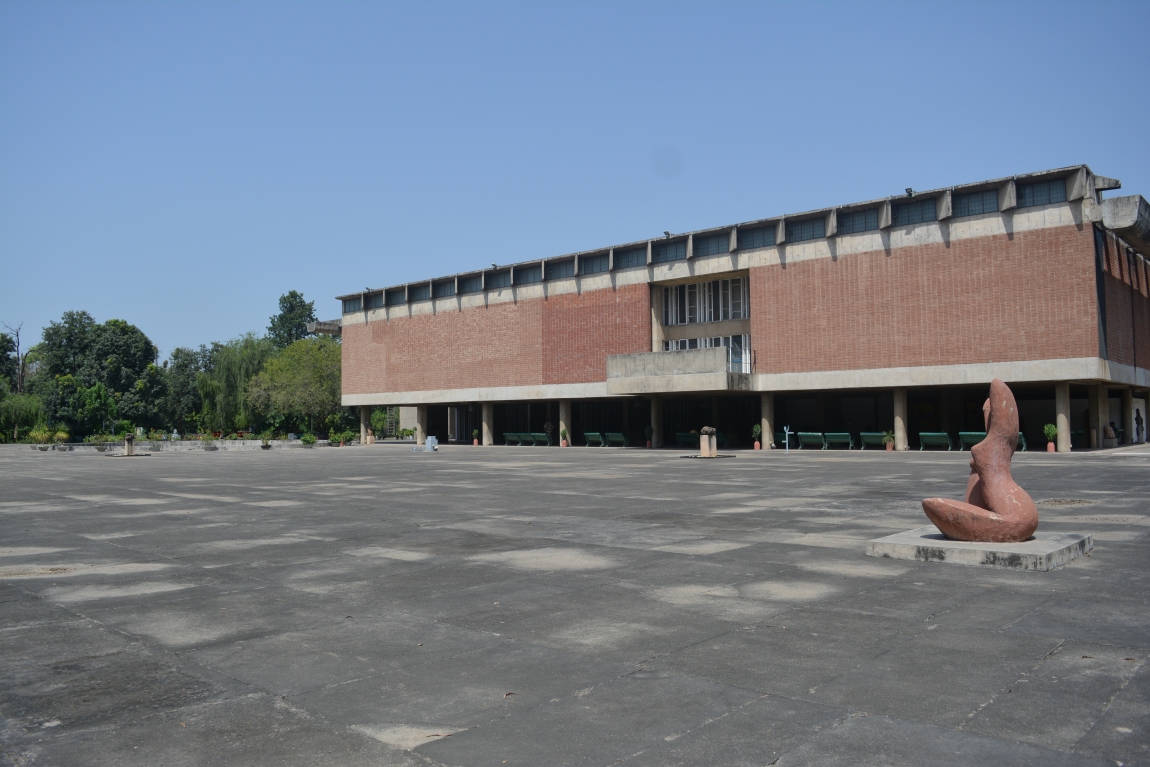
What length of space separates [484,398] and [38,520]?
41.7 metres

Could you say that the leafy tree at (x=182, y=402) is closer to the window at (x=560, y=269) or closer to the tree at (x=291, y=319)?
the tree at (x=291, y=319)

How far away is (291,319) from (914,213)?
342ft

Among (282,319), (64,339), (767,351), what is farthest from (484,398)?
(282,319)

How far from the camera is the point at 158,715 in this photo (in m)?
5.08

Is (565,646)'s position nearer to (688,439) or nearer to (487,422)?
(688,439)

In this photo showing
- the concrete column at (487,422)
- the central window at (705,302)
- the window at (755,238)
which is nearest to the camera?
the window at (755,238)

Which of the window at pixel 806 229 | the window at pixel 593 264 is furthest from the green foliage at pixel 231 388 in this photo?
the window at pixel 806 229

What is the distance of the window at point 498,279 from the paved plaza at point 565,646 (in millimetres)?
42740

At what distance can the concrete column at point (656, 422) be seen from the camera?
49.2 metres

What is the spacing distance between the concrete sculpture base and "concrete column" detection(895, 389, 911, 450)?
104 feet

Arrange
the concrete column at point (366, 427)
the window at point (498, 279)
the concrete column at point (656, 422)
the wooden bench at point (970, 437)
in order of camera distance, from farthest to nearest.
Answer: the concrete column at point (366, 427) < the window at point (498, 279) < the concrete column at point (656, 422) < the wooden bench at point (970, 437)

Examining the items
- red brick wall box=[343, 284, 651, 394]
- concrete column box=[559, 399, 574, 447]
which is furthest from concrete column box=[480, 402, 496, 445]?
concrete column box=[559, 399, 574, 447]

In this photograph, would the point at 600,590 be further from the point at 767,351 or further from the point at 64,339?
the point at 64,339

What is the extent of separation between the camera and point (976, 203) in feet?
124
